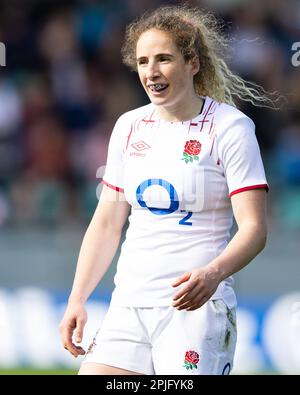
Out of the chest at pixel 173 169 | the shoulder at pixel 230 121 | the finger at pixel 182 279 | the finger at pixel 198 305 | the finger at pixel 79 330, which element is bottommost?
the finger at pixel 79 330

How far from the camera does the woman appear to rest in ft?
11.9

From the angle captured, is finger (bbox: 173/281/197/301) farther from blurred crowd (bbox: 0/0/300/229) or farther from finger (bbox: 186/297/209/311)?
blurred crowd (bbox: 0/0/300/229)

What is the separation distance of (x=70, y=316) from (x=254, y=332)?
3746 mm

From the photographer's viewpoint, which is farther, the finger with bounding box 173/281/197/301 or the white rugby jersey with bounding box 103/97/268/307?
the white rugby jersey with bounding box 103/97/268/307

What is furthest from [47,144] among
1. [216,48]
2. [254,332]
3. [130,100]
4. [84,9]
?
[216,48]

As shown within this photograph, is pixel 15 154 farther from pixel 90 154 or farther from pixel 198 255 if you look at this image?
pixel 198 255

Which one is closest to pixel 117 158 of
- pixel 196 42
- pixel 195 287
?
pixel 196 42

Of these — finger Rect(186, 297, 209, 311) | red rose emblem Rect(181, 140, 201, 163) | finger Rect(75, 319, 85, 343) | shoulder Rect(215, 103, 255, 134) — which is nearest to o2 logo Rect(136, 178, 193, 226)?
red rose emblem Rect(181, 140, 201, 163)

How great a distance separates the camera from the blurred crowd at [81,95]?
827 centimetres

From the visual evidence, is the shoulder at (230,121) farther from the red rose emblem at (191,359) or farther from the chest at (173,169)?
the red rose emblem at (191,359)

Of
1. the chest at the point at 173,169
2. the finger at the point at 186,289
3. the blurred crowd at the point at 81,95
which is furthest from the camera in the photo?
the blurred crowd at the point at 81,95

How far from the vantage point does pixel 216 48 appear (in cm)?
404

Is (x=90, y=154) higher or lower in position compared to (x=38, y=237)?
higher

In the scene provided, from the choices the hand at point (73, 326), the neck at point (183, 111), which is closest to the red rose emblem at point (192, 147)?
the neck at point (183, 111)
